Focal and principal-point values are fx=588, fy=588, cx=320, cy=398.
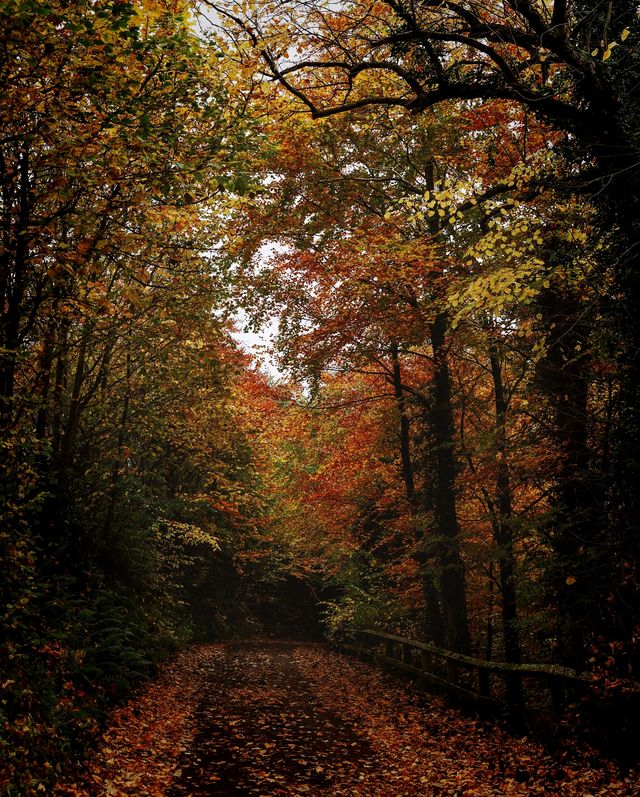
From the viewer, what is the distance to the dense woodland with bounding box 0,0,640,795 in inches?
266

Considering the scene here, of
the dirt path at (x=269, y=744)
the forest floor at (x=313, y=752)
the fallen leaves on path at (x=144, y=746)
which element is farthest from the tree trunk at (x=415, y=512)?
the fallen leaves on path at (x=144, y=746)

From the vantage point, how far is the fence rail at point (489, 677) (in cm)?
797

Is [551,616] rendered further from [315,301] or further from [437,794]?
[315,301]

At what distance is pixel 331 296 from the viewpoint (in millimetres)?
14461

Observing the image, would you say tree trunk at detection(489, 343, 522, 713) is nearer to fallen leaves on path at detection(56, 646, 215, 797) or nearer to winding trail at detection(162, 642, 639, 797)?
winding trail at detection(162, 642, 639, 797)

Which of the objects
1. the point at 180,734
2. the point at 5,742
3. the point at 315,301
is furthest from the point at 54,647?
the point at 315,301

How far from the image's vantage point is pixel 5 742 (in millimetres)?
5457

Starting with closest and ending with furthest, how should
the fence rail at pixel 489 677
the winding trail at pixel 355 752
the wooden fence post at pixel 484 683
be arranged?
1. the winding trail at pixel 355 752
2. the fence rail at pixel 489 677
3. the wooden fence post at pixel 484 683

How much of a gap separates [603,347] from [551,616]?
13.7ft

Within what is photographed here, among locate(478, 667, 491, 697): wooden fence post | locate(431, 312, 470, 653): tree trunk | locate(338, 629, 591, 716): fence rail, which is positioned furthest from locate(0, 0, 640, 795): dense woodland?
locate(478, 667, 491, 697): wooden fence post

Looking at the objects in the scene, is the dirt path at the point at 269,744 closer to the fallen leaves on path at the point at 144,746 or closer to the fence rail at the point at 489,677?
the fallen leaves on path at the point at 144,746

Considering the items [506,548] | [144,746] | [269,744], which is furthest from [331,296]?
[144,746]

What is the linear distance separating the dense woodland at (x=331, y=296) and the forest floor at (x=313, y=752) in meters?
0.76

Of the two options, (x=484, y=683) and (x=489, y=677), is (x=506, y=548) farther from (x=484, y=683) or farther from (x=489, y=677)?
(x=489, y=677)
